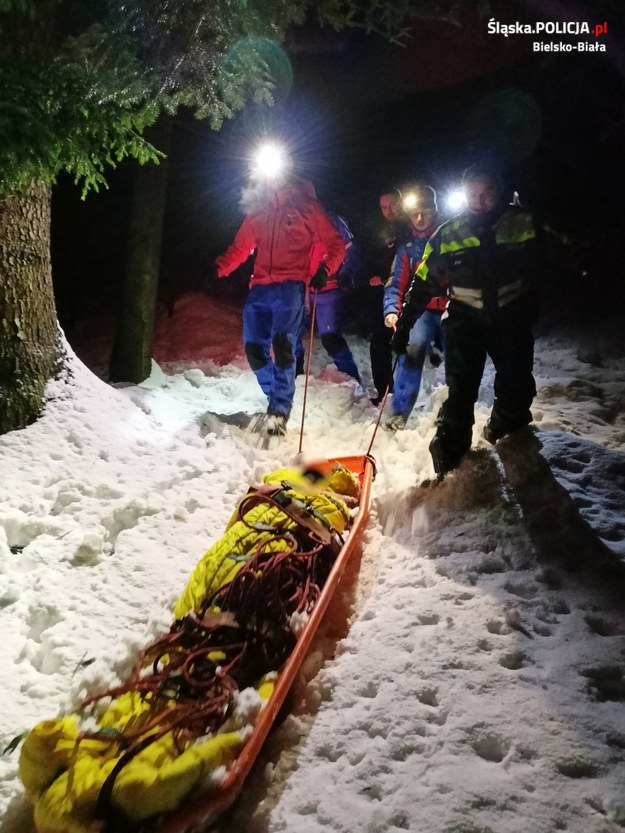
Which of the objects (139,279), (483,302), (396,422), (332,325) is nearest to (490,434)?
→ (483,302)

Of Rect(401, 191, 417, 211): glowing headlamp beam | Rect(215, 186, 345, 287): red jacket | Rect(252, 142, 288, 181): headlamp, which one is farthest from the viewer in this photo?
Rect(401, 191, 417, 211): glowing headlamp beam

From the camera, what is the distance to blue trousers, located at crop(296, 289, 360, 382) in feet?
23.7

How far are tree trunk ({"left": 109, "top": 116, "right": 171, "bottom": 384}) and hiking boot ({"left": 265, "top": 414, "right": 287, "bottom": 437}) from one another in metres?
2.43

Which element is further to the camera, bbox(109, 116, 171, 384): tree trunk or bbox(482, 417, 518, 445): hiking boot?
bbox(109, 116, 171, 384): tree trunk

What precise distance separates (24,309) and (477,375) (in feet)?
11.0

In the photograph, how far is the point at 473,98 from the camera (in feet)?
36.4

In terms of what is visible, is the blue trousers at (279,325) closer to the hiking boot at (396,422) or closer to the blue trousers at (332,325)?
the hiking boot at (396,422)

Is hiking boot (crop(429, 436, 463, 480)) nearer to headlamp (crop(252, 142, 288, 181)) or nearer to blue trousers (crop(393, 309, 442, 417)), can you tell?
blue trousers (crop(393, 309, 442, 417))

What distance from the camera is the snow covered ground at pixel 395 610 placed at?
6.38 ft

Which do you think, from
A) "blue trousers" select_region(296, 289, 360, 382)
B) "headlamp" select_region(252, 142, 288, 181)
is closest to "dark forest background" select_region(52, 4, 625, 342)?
"headlamp" select_region(252, 142, 288, 181)

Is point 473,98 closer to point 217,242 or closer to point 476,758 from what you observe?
point 217,242

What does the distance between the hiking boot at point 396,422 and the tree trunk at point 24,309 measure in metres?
3.19

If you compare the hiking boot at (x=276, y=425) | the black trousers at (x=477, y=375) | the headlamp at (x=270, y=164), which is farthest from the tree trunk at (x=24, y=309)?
the black trousers at (x=477, y=375)

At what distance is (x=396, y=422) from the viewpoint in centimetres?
566
